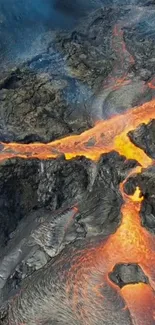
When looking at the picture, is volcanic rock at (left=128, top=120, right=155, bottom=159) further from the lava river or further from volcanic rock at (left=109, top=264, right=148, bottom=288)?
volcanic rock at (left=109, top=264, right=148, bottom=288)

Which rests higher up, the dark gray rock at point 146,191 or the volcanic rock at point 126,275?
the dark gray rock at point 146,191

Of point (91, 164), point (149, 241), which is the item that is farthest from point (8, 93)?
point (149, 241)

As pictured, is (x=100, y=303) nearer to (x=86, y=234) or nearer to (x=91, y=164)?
(x=86, y=234)

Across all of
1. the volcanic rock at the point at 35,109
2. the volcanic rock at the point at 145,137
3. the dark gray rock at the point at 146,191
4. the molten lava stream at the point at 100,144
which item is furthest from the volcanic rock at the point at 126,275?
the volcanic rock at the point at 35,109

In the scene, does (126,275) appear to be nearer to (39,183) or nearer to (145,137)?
(39,183)

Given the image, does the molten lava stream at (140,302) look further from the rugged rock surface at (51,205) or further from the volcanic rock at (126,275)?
the rugged rock surface at (51,205)

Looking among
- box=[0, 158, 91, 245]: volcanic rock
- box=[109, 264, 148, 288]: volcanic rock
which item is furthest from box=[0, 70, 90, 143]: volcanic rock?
box=[109, 264, 148, 288]: volcanic rock
